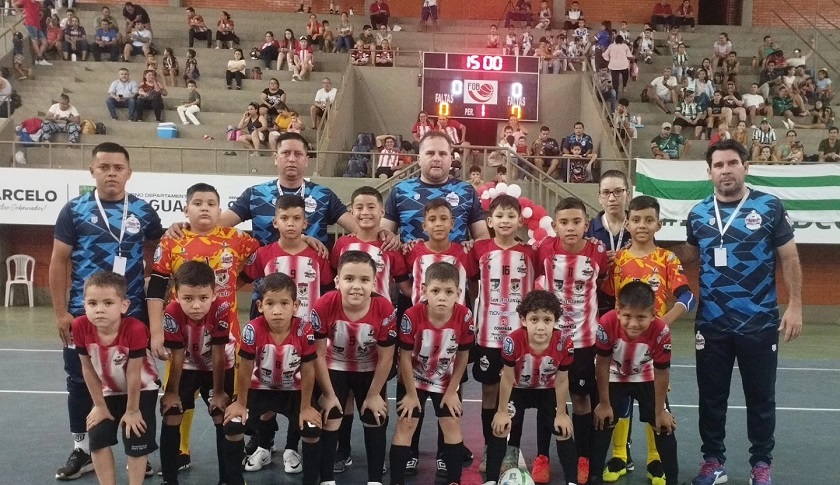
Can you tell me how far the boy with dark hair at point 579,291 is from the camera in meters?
5.58

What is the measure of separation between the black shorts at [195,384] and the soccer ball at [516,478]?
202 cm

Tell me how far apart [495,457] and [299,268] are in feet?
6.48

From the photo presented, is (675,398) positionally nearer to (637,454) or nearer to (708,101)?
(637,454)

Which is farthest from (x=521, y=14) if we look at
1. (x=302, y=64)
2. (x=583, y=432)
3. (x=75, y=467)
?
(x=75, y=467)

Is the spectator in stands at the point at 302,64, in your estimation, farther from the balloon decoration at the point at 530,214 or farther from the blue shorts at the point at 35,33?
the balloon decoration at the point at 530,214

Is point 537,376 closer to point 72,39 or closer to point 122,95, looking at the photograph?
point 122,95

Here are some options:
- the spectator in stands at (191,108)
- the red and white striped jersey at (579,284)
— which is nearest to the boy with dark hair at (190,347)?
the red and white striped jersey at (579,284)

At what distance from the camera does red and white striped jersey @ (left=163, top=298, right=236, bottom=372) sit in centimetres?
512

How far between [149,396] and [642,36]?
2004 centimetres

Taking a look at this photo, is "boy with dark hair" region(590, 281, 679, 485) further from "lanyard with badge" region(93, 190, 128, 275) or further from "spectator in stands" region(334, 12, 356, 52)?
"spectator in stands" region(334, 12, 356, 52)

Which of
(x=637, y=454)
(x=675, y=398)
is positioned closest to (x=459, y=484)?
(x=637, y=454)

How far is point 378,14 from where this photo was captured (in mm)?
22922

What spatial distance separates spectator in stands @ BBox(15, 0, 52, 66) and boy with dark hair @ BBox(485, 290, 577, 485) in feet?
62.0

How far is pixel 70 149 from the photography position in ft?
54.3
